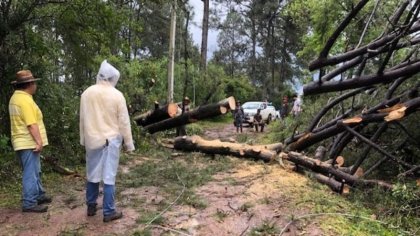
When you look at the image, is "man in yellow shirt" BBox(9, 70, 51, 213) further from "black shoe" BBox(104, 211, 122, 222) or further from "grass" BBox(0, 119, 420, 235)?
"black shoe" BBox(104, 211, 122, 222)

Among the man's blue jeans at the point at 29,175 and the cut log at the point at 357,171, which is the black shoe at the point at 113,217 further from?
the cut log at the point at 357,171

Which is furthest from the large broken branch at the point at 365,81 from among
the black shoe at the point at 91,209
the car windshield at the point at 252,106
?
the car windshield at the point at 252,106

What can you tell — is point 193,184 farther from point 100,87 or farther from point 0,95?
point 0,95

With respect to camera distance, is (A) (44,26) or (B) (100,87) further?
(A) (44,26)

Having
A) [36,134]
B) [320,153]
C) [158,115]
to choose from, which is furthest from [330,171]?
[158,115]

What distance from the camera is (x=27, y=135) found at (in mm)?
5715

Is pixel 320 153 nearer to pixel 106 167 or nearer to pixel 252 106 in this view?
pixel 106 167

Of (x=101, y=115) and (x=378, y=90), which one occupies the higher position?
(x=378, y=90)

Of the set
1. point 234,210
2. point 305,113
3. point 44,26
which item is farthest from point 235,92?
point 234,210

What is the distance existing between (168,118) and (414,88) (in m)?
6.18

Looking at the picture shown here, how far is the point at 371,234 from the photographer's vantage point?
5.58m

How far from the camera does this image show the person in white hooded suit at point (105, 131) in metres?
5.39

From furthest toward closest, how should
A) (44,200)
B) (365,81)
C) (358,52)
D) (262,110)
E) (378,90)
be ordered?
(262,110) < (378,90) < (365,81) < (358,52) < (44,200)

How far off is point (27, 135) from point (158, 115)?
6.56 m
